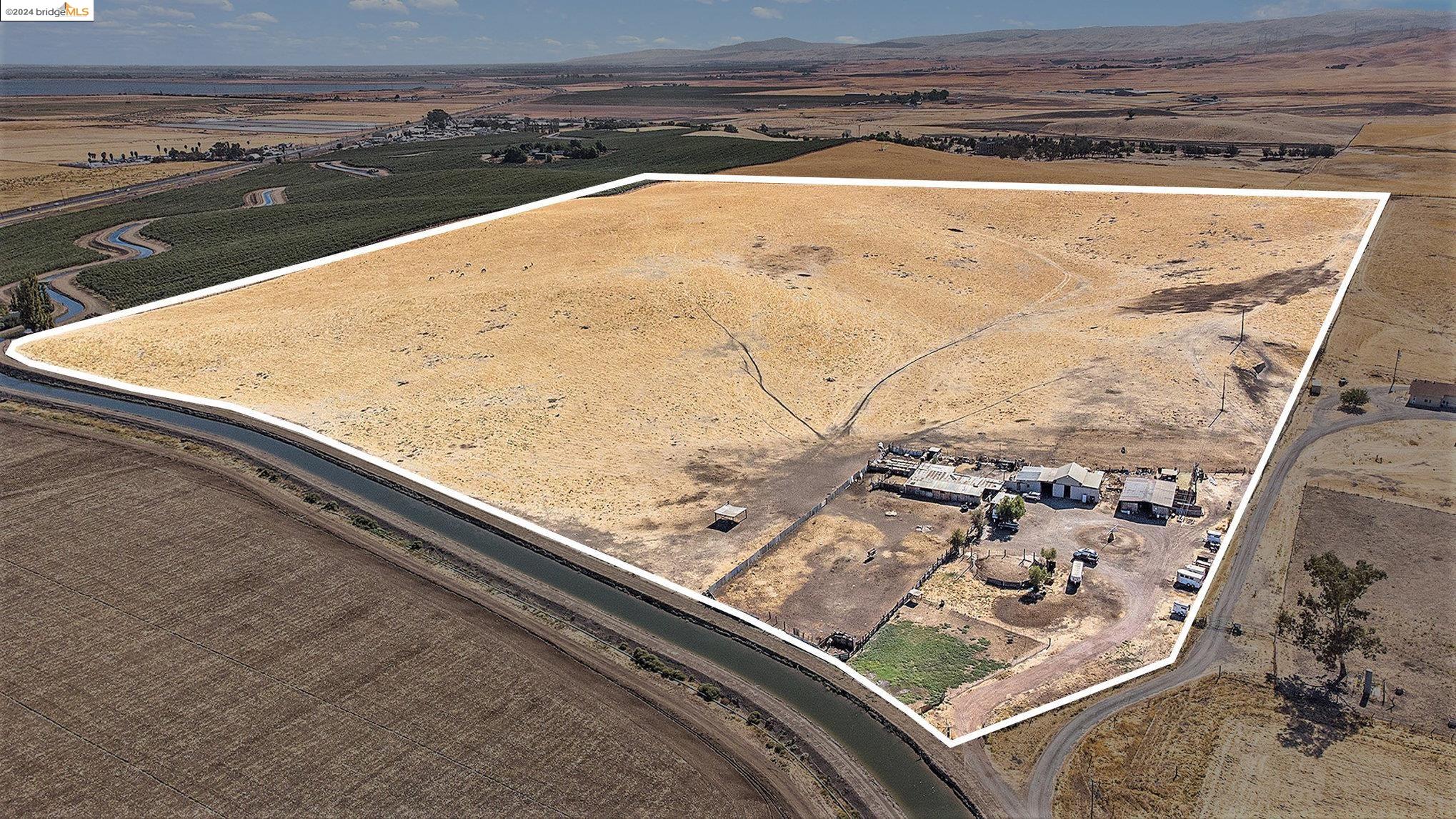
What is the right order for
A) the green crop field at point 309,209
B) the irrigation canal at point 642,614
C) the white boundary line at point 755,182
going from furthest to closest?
the green crop field at point 309,209, the white boundary line at point 755,182, the irrigation canal at point 642,614

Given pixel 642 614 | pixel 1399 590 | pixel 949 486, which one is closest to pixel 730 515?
pixel 642 614

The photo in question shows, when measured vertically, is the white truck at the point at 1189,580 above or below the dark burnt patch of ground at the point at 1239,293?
below

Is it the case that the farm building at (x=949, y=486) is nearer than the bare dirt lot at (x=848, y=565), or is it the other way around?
the bare dirt lot at (x=848, y=565)

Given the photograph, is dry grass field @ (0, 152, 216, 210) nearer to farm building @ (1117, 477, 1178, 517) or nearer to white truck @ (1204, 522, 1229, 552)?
farm building @ (1117, 477, 1178, 517)

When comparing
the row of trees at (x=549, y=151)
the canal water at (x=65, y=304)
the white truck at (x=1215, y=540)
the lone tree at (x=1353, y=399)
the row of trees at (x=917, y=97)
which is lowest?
the canal water at (x=65, y=304)

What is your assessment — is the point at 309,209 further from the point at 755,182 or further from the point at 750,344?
A: the point at 750,344

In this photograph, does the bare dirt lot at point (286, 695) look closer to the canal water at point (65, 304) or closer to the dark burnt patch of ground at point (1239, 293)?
the canal water at point (65, 304)

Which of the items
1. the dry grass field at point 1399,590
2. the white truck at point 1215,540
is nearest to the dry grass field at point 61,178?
the white truck at point 1215,540
